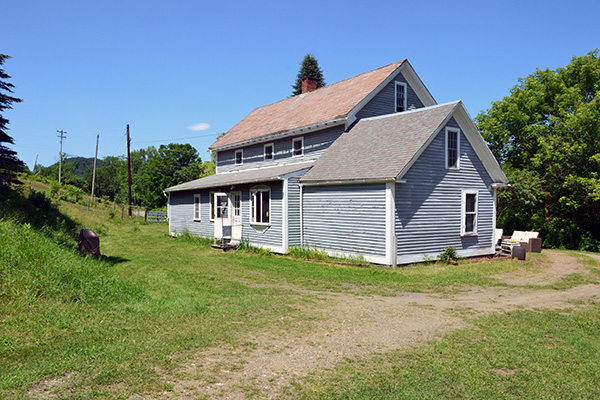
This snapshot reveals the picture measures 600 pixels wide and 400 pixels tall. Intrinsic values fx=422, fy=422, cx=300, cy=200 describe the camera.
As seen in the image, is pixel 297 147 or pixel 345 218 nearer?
pixel 345 218

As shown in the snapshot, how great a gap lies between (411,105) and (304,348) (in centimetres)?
1909

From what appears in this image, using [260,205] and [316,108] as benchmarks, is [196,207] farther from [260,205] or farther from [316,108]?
[316,108]

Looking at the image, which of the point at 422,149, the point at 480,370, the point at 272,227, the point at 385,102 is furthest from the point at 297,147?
the point at 480,370

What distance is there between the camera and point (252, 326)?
7.49 m

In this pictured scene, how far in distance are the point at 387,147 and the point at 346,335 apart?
441 inches

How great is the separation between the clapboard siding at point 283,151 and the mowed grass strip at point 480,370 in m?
14.9

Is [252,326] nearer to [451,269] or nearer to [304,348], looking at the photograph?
[304,348]

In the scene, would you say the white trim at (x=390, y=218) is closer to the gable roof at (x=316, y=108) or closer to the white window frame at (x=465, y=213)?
the white window frame at (x=465, y=213)

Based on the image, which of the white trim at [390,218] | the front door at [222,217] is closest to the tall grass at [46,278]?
the white trim at [390,218]

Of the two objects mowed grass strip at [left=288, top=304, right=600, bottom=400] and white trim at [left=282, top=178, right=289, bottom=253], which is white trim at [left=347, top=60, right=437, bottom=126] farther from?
mowed grass strip at [left=288, top=304, right=600, bottom=400]

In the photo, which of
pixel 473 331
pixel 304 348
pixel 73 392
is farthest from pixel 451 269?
pixel 73 392

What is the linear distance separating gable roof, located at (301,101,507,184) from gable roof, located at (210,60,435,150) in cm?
169

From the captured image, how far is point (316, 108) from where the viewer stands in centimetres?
2377

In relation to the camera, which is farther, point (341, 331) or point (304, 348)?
point (341, 331)
